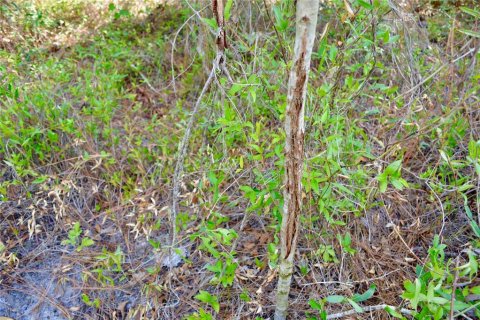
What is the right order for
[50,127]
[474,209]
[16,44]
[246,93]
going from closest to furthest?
[246,93] → [474,209] → [50,127] → [16,44]

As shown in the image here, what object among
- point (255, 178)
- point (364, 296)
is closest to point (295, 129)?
point (255, 178)

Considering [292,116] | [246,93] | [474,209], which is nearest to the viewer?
[292,116]

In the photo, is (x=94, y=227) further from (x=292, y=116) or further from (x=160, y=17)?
(x=160, y=17)

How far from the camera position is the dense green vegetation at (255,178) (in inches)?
70.0

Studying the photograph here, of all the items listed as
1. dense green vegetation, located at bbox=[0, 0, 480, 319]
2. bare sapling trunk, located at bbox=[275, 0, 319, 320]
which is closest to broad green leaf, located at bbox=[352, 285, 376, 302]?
dense green vegetation, located at bbox=[0, 0, 480, 319]

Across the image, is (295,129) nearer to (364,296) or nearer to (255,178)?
(255,178)

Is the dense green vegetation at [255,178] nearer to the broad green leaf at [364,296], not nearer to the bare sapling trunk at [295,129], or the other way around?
the broad green leaf at [364,296]

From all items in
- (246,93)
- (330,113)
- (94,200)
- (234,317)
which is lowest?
(234,317)

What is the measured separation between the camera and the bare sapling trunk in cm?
122

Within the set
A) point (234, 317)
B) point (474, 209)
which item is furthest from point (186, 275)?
point (474, 209)

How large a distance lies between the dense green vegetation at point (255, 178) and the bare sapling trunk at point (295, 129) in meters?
0.13

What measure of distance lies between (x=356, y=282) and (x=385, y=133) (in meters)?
0.94

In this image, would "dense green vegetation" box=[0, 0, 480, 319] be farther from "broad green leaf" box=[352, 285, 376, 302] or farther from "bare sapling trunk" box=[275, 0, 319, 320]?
"bare sapling trunk" box=[275, 0, 319, 320]

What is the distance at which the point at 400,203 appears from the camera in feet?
7.16
